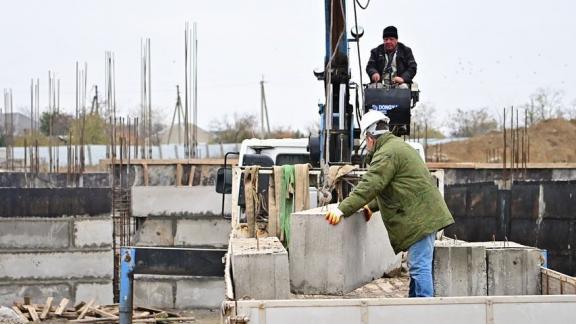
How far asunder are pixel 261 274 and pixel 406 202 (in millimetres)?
1237

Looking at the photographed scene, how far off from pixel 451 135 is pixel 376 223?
51833 mm

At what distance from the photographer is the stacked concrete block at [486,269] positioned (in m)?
6.19

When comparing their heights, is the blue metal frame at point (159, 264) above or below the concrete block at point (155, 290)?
above

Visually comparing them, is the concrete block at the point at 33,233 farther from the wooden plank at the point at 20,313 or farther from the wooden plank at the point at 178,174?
the wooden plank at the point at 178,174

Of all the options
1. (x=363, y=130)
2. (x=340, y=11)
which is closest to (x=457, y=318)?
(x=363, y=130)

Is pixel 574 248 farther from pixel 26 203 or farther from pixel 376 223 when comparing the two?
pixel 26 203

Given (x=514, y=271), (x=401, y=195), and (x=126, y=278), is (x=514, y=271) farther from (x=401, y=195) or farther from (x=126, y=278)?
(x=126, y=278)

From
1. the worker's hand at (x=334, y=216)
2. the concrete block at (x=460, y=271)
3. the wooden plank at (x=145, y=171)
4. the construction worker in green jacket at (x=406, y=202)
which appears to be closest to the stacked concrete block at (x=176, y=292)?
the wooden plank at (x=145, y=171)

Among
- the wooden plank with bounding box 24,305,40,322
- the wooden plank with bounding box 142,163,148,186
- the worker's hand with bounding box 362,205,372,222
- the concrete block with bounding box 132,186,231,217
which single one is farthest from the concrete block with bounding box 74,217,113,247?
the worker's hand with bounding box 362,205,372,222

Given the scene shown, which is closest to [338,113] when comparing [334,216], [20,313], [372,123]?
[372,123]

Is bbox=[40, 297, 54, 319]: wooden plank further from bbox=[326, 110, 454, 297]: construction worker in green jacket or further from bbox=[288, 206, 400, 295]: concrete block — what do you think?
bbox=[326, 110, 454, 297]: construction worker in green jacket

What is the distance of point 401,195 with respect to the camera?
5.98 m

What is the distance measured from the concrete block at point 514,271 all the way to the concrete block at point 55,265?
7095mm

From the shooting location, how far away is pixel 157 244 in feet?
42.6
